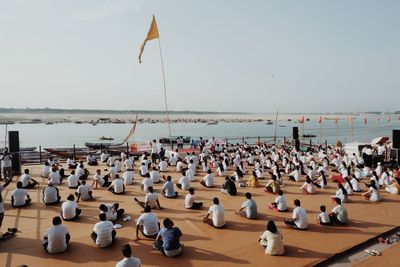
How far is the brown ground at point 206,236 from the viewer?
24.5 feet

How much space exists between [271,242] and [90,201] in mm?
7521

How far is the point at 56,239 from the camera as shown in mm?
7695

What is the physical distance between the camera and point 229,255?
7.70m

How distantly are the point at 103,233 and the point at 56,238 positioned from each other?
1.06m

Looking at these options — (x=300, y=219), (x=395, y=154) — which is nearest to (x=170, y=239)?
(x=300, y=219)

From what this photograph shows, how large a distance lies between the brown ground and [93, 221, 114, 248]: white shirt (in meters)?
0.17

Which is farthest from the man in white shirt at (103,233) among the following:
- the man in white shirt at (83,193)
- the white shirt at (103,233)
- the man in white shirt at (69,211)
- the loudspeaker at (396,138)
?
the loudspeaker at (396,138)

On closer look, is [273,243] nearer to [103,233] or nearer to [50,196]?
[103,233]

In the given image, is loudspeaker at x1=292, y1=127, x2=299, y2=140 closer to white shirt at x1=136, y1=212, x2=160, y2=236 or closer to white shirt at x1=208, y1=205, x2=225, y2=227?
white shirt at x1=208, y1=205, x2=225, y2=227

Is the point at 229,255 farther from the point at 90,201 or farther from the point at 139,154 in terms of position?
the point at 139,154

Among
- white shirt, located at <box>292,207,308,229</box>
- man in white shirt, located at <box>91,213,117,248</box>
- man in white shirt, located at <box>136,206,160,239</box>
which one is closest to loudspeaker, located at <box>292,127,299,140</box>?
white shirt, located at <box>292,207,308,229</box>

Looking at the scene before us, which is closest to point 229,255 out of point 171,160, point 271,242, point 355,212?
point 271,242

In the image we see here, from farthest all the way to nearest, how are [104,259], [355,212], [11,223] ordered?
[355,212] → [11,223] → [104,259]

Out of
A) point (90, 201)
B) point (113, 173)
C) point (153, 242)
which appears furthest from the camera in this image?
point (113, 173)
